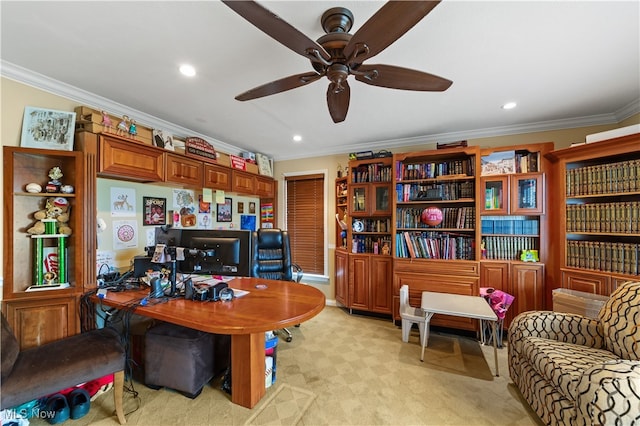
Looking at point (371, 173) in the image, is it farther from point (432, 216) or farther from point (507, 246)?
point (507, 246)

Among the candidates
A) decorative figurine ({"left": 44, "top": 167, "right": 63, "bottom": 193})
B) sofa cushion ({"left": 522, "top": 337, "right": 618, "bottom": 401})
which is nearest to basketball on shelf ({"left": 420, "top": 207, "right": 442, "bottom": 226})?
sofa cushion ({"left": 522, "top": 337, "right": 618, "bottom": 401})

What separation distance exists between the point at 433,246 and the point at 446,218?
39cm

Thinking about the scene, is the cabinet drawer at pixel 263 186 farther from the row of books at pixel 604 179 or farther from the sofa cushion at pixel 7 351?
the row of books at pixel 604 179

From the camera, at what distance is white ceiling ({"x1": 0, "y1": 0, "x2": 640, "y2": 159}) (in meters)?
1.34

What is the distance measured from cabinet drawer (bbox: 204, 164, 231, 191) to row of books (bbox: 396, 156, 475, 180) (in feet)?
7.44

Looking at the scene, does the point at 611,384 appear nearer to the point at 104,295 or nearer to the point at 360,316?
the point at 360,316

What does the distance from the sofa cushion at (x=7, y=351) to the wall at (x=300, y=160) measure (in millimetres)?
649

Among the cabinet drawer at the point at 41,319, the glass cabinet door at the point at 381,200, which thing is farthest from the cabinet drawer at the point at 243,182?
the cabinet drawer at the point at 41,319

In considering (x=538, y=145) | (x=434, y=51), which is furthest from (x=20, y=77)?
(x=538, y=145)

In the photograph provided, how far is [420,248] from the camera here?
313 cm

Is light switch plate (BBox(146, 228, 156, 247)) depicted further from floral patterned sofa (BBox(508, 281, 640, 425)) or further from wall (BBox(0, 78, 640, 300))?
floral patterned sofa (BBox(508, 281, 640, 425))

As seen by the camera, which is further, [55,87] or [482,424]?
[55,87]

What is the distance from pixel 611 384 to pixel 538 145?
2440 millimetres

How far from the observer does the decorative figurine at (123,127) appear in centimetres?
229
